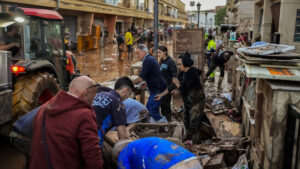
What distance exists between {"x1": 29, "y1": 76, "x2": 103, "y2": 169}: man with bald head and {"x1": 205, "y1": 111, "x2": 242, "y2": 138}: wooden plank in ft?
12.0

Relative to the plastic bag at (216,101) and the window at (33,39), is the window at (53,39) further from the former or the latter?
the plastic bag at (216,101)

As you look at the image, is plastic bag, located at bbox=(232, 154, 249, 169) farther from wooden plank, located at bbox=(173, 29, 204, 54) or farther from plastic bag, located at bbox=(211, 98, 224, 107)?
wooden plank, located at bbox=(173, 29, 204, 54)

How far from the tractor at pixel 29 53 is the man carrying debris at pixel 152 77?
172cm

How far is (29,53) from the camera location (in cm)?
505

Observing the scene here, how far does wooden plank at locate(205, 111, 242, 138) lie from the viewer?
5.50 m

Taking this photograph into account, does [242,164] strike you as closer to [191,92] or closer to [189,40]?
[191,92]

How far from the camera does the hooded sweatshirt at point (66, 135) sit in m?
2.13

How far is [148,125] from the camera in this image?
157 inches

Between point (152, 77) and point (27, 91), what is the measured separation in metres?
2.22

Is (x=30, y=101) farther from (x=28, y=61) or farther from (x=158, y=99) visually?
(x=158, y=99)

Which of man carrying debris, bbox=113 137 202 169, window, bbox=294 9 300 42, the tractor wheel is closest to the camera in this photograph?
man carrying debris, bbox=113 137 202 169

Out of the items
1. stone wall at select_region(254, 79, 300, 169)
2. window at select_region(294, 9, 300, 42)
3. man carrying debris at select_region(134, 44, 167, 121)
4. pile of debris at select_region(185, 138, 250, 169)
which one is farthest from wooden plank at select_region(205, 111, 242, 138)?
window at select_region(294, 9, 300, 42)

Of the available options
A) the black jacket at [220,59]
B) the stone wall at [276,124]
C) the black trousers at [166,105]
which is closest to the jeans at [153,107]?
the black trousers at [166,105]

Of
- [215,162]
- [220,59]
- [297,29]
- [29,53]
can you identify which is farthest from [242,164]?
[297,29]
